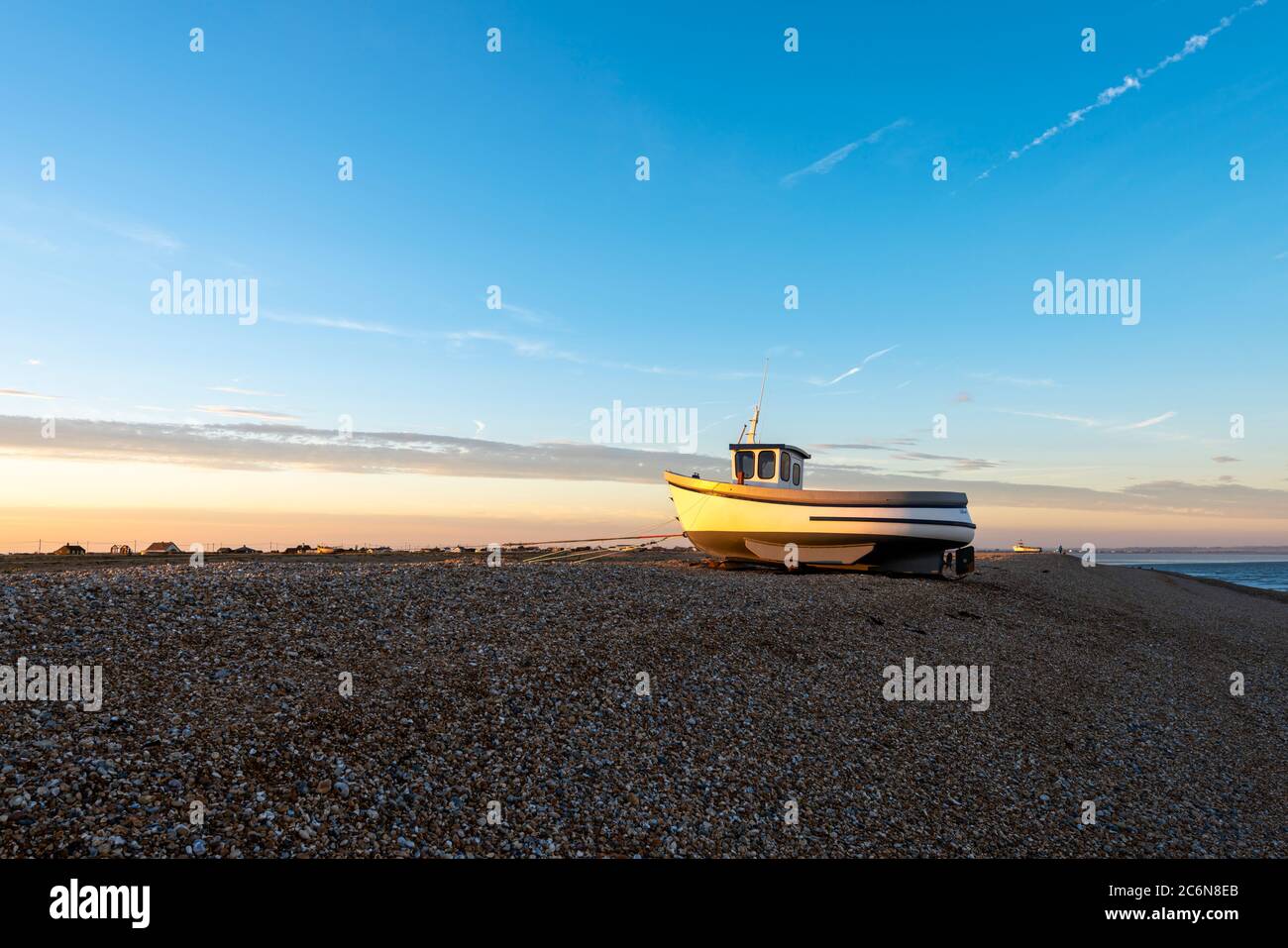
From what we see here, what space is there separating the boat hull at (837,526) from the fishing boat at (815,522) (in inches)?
1.2

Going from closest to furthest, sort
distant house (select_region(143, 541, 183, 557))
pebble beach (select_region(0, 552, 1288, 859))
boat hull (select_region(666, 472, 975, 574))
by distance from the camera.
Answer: pebble beach (select_region(0, 552, 1288, 859)) → boat hull (select_region(666, 472, 975, 574)) → distant house (select_region(143, 541, 183, 557))

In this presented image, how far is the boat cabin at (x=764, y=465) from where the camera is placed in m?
26.3

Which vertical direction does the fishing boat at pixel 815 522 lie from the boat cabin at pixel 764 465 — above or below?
below

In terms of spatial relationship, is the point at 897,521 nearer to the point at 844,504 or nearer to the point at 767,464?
the point at 844,504

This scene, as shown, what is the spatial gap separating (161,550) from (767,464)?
29027 millimetres

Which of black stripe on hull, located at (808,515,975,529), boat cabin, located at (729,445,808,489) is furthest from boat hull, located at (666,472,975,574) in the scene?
boat cabin, located at (729,445,808,489)

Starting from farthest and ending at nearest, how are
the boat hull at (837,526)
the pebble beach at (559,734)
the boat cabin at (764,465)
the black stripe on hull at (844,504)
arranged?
the boat cabin at (764,465), the boat hull at (837,526), the black stripe on hull at (844,504), the pebble beach at (559,734)

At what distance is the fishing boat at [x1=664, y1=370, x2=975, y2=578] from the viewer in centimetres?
2245

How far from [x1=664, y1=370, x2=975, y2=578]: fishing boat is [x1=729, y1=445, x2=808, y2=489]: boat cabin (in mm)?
37

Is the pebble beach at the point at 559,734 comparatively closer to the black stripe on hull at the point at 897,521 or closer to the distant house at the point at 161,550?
the black stripe on hull at the point at 897,521

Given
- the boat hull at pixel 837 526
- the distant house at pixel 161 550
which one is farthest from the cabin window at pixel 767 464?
the distant house at pixel 161 550

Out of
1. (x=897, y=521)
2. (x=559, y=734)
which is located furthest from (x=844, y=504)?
(x=559, y=734)

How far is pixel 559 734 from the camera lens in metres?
8.37

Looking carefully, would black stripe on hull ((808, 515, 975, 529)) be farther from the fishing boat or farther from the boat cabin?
the boat cabin
